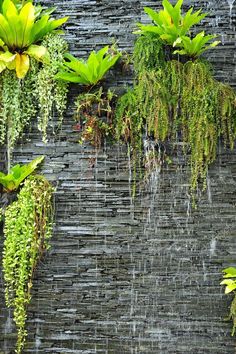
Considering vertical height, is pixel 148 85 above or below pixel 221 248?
above

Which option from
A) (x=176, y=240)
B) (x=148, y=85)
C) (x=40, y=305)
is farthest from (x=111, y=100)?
(x=40, y=305)

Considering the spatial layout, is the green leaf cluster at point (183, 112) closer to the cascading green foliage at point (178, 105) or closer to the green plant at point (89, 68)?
the cascading green foliage at point (178, 105)

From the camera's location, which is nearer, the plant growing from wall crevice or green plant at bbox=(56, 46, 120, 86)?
green plant at bbox=(56, 46, 120, 86)

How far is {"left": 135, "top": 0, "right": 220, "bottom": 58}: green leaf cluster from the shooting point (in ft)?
11.5

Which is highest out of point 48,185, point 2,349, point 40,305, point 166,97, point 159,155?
point 166,97

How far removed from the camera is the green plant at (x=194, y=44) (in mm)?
3527

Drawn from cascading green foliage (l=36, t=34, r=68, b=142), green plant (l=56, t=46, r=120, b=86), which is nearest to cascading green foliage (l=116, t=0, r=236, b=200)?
green plant (l=56, t=46, r=120, b=86)

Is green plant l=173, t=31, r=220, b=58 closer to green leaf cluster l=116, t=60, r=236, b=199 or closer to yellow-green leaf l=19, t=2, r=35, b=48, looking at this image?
green leaf cluster l=116, t=60, r=236, b=199

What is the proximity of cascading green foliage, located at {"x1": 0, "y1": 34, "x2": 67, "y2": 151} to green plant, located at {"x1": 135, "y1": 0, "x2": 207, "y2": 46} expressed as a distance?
0.72 metres

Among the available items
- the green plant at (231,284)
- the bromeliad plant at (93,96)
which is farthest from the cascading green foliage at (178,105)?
the green plant at (231,284)

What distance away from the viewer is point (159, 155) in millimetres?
3684

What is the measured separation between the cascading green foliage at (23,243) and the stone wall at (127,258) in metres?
0.09

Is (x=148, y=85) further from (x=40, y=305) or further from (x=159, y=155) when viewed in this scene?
(x=40, y=305)

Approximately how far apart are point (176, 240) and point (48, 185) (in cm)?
106
